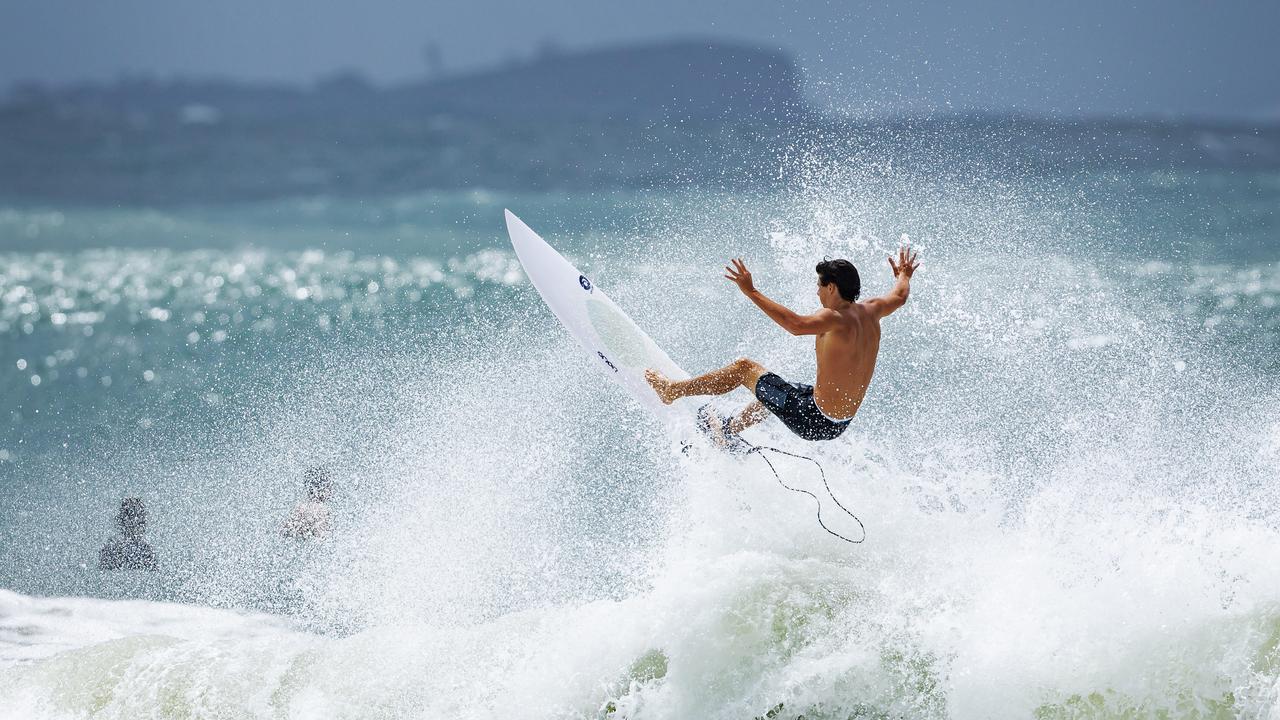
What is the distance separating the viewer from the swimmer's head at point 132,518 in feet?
31.6

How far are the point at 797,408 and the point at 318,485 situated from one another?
4.23 m

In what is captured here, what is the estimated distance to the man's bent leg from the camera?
A: 7.38 m

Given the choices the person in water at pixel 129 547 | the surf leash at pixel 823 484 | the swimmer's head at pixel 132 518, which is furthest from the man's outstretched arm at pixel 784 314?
the swimmer's head at pixel 132 518

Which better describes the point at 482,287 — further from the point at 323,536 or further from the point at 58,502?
the point at 323,536

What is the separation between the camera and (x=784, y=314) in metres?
6.48

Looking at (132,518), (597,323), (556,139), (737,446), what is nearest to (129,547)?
(132,518)

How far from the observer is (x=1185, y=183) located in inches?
1332

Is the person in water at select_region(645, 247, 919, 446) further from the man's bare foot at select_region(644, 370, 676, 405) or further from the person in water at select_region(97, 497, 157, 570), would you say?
the person in water at select_region(97, 497, 157, 570)

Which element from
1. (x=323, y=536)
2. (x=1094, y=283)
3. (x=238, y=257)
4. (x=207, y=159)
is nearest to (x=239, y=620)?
(x=323, y=536)

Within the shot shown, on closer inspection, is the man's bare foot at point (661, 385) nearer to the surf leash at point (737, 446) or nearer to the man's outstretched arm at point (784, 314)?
the surf leash at point (737, 446)

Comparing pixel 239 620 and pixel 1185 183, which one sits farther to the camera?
pixel 1185 183

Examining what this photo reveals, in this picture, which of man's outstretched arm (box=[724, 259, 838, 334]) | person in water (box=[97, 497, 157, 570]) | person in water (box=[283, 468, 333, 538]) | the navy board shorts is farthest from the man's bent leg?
person in water (box=[97, 497, 157, 570])

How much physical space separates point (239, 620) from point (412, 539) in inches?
48.8

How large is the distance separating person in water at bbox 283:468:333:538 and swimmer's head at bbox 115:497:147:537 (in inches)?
43.3
